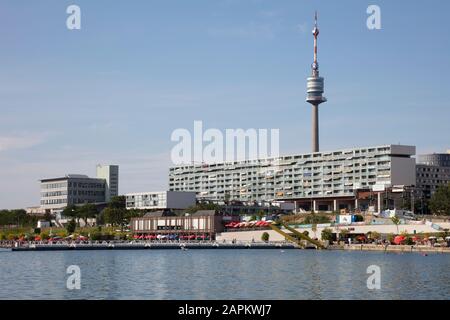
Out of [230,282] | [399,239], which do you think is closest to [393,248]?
[399,239]

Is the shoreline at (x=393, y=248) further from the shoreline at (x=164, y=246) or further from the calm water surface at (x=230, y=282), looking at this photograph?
the calm water surface at (x=230, y=282)

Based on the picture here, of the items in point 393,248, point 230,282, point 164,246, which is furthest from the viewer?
point 164,246

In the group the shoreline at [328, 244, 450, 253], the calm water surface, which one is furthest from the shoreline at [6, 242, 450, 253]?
the calm water surface

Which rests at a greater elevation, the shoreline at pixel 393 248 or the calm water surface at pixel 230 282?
the shoreline at pixel 393 248

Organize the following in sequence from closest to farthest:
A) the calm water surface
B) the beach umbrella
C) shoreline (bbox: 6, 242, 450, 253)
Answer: the calm water surface < the beach umbrella < shoreline (bbox: 6, 242, 450, 253)

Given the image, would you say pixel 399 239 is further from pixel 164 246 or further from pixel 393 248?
pixel 164 246

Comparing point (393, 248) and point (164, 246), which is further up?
point (393, 248)

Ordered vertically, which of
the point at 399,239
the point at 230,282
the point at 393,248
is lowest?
the point at 230,282

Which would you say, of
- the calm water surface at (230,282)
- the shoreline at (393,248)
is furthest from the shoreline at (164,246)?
the calm water surface at (230,282)

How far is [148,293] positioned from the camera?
70750mm

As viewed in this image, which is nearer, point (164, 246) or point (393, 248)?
point (393, 248)

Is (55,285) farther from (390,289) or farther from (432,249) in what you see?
(432,249)

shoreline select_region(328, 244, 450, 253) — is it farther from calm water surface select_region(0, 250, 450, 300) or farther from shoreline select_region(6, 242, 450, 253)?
calm water surface select_region(0, 250, 450, 300)

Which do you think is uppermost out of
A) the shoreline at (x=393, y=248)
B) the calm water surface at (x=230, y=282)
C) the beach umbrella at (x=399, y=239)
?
the beach umbrella at (x=399, y=239)
